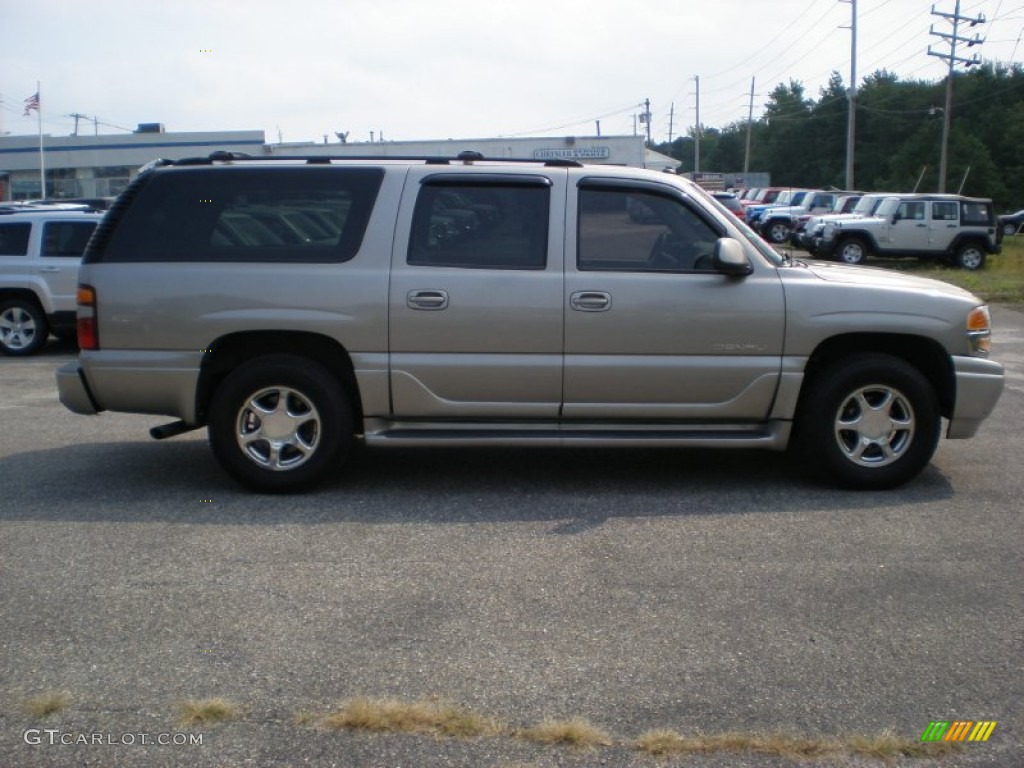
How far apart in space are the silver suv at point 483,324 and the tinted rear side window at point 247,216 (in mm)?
13

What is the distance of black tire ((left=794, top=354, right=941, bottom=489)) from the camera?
6461 millimetres

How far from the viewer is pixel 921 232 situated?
2684cm

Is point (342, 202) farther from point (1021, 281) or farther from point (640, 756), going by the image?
point (1021, 281)

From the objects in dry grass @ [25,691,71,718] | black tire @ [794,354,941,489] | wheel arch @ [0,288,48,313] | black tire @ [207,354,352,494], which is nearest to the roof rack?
black tire @ [207,354,352,494]

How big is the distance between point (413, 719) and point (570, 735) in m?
0.53

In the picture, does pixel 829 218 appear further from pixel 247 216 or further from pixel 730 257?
pixel 247 216

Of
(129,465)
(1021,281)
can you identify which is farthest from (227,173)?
(1021,281)

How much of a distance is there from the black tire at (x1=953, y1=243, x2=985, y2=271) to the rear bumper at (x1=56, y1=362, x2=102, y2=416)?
24.8 meters

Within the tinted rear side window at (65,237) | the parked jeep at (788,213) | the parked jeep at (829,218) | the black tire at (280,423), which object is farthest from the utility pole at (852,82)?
the black tire at (280,423)

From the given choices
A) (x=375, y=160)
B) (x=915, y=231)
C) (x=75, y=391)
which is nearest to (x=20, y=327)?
(x=75, y=391)

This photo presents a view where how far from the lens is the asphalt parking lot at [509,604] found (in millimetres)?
3744

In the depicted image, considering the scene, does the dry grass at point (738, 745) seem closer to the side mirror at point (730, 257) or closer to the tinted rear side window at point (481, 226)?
the side mirror at point (730, 257)

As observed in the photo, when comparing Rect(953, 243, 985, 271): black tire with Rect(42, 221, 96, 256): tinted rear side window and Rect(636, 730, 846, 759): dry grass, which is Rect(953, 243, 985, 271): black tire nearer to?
Rect(42, 221, 96, 256): tinted rear side window

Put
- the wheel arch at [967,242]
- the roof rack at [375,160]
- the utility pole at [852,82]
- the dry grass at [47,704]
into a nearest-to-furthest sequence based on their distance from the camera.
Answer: the dry grass at [47,704]
the roof rack at [375,160]
the wheel arch at [967,242]
the utility pole at [852,82]
